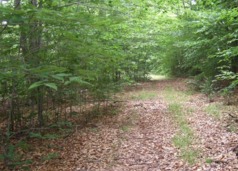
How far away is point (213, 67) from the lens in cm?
1247

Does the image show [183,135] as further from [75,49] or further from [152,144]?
[75,49]

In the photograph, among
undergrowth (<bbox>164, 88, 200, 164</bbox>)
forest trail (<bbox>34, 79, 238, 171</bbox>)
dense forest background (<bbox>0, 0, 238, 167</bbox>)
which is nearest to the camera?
dense forest background (<bbox>0, 0, 238, 167</bbox>)

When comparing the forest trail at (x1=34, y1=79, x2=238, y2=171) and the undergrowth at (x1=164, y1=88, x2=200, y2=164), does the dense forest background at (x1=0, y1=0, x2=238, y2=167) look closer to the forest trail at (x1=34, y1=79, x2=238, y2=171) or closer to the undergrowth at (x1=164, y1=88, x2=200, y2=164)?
the forest trail at (x1=34, y1=79, x2=238, y2=171)

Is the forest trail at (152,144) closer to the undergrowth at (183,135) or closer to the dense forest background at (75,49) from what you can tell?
the undergrowth at (183,135)

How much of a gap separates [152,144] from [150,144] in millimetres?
52

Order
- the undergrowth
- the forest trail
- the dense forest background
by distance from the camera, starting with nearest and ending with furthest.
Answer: the dense forest background, the forest trail, the undergrowth

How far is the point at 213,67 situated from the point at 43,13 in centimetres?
1100

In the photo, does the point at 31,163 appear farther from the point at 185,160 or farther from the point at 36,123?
the point at 185,160

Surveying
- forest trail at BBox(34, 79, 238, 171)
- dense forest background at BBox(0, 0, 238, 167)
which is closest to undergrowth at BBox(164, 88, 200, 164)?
forest trail at BBox(34, 79, 238, 171)

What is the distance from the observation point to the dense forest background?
10.6ft

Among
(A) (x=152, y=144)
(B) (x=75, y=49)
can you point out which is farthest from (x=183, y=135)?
(B) (x=75, y=49)

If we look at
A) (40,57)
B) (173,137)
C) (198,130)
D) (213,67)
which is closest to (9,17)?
(40,57)

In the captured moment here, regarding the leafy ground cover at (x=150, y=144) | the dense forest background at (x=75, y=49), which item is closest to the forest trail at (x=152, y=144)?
the leafy ground cover at (x=150, y=144)

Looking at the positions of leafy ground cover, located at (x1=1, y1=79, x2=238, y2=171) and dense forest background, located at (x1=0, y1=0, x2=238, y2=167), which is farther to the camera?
leafy ground cover, located at (x1=1, y1=79, x2=238, y2=171)
